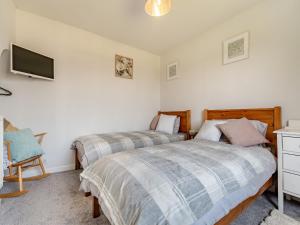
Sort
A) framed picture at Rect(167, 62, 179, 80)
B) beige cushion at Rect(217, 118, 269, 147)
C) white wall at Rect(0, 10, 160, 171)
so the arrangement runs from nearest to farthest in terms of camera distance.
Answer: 1. beige cushion at Rect(217, 118, 269, 147)
2. white wall at Rect(0, 10, 160, 171)
3. framed picture at Rect(167, 62, 179, 80)

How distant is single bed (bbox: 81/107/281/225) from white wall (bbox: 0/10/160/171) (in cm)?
160

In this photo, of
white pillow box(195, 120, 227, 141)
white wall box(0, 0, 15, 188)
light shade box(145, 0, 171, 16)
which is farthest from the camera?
white pillow box(195, 120, 227, 141)

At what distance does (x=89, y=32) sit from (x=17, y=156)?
2.42m

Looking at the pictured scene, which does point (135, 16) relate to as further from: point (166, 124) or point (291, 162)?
point (291, 162)

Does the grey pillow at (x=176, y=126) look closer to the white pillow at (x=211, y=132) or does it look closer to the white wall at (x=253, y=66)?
the white wall at (x=253, y=66)

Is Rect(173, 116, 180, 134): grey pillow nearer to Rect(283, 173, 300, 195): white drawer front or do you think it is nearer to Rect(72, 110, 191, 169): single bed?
Rect(72, 110, 191, 169): single bed

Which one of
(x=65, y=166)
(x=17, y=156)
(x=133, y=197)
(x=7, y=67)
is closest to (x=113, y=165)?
(x=133, y=197)

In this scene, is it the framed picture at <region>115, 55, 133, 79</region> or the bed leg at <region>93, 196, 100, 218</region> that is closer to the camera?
the bed leg at <region>93, 196, 100, 218</region>

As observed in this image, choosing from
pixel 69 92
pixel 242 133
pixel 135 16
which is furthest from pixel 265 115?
pixel 69 92

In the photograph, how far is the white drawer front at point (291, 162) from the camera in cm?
145

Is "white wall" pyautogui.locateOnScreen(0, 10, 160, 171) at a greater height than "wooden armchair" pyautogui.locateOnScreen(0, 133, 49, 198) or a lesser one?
greater

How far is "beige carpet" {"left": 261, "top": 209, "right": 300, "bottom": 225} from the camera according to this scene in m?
1.38

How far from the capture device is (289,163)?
1498mm

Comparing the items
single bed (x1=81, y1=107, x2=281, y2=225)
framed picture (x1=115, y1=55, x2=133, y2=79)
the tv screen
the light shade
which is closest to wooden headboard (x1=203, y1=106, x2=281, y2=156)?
single bed (x1=81, y1=107, x2=281, y2=225)
